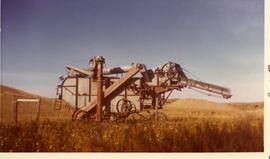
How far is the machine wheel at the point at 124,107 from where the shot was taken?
430cm

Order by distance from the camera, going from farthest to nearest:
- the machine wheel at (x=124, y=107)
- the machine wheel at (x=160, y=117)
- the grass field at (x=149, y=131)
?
the machine wheel at (x=124, y=107) < the machine wheel at (x=160, y=117) < the grass field at (x=149, y=131)

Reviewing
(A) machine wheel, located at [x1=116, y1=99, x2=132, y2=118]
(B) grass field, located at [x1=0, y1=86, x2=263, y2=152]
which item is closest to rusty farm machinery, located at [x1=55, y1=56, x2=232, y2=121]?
(A) machine wheel, located at [x1=116, y1=99, x2=132, y2=118]

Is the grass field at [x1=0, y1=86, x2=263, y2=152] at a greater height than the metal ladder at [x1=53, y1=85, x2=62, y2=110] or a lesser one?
lesser

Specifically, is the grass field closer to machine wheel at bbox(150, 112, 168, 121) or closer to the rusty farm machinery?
machine wheel at bbox(150, 112, 168, 121)

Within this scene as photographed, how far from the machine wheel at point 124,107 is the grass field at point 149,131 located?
→ 144 millimetres

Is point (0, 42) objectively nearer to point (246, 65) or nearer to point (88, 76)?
point (88, 76)

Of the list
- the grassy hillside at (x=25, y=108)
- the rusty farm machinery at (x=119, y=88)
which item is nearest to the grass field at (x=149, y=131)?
the grassy hillside at (x=25, y=108)

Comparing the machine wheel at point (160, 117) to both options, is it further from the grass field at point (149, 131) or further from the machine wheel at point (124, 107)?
the machine wheel at point (124, 107)

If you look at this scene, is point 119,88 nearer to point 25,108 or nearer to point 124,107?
point 124,107

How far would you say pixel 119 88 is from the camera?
432cm

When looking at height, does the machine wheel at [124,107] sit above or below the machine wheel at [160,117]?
above

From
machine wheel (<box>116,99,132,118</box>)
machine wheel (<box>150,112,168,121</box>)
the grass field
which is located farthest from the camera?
machine wheel (<box>116,99,132,118</box>)

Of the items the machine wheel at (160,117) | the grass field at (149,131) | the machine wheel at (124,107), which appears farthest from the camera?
the machine wheel at (124,107)

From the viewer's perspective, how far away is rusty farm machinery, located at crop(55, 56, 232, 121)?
4.16 m
